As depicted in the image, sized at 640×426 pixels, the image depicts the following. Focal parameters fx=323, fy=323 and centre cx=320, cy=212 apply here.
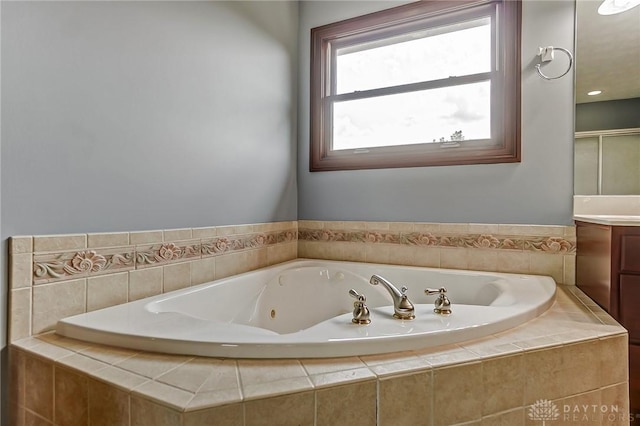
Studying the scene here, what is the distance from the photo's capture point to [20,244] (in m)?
0.94

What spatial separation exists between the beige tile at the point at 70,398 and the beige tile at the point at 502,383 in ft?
3.07

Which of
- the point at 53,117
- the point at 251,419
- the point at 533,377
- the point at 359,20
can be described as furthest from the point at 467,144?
the point at 53,117

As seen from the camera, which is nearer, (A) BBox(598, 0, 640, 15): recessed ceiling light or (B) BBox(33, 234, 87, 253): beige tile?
(B) BBox(33, 234, 87, 253): beige tile

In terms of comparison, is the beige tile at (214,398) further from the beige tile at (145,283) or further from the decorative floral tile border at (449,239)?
the decorative floral tile border at (449,239)

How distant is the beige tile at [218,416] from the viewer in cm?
60

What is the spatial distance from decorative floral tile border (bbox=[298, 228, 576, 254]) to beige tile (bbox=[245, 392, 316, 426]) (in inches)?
57.0

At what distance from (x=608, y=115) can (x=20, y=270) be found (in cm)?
258

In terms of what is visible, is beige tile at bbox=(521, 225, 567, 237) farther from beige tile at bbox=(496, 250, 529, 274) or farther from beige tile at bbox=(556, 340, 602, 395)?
beige tile at bbox=(556, 340, 602, 395)

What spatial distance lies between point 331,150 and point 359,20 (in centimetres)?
86

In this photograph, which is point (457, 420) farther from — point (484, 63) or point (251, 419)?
point (484, 63)

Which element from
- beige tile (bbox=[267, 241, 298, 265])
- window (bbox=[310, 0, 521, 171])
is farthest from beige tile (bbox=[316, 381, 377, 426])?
window (bbox=[310, 0, 521, 171])

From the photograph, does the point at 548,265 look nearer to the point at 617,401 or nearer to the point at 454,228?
the point at 454,228

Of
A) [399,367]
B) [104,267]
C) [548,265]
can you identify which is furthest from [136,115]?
[548,265]

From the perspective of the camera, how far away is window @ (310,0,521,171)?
1.81 m
